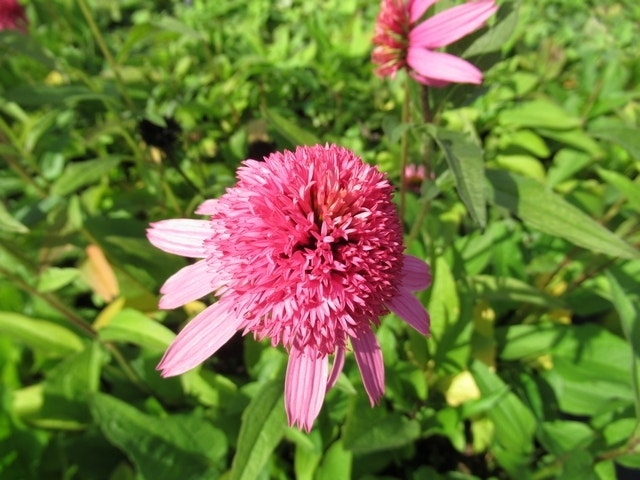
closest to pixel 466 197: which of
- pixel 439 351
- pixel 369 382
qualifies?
pixel 369 382

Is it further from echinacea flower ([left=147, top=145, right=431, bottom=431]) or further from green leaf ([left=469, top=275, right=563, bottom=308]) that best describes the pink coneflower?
green leaf ([left=469, top=275, right=563, bottom=308])

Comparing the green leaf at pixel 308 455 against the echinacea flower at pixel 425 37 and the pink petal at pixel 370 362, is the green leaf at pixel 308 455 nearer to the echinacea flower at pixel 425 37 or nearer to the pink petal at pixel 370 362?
the pink petal at pixel 370 362

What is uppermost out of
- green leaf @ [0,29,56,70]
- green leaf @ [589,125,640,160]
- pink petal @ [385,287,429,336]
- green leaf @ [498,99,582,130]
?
green leaf @ [0,29,56,70]

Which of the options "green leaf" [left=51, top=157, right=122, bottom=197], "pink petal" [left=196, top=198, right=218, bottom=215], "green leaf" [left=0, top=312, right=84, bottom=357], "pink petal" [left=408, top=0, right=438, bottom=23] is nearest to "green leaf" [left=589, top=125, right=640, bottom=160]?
"pink petal" [left=408, top=0, right=438, bottom=23]

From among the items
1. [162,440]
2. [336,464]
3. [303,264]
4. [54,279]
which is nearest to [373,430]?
[336,464]

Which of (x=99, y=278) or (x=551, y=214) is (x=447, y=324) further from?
(x=99, y=278)

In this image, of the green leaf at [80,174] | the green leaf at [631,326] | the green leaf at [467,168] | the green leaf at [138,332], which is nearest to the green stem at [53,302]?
the green leaf at [138,332]

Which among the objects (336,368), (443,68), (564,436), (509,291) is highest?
(443,68)
